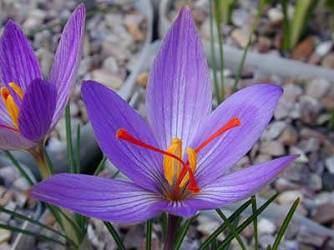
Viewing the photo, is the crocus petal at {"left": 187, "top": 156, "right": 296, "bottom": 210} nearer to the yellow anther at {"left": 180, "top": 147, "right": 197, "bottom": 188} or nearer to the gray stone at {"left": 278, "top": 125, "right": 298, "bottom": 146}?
the yellow anther at {"left": 180, "top": 147, "right": 197, "bottom": 188}

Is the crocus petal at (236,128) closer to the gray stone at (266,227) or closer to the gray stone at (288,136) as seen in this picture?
the gray stone at (266,227)

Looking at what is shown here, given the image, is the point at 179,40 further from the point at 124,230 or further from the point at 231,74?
the point at 231,74

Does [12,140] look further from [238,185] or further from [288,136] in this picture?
[288,136]

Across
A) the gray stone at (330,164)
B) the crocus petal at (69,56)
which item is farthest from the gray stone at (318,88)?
the crocus petal at (69,56)

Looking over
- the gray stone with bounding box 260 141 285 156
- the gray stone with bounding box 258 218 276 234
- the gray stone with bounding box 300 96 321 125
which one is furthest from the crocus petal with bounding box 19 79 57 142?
the gray stone with bounding box 300 96 321 125

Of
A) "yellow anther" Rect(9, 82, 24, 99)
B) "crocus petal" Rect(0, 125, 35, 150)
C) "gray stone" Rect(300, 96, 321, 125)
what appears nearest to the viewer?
"crocus petal" Rect(0, 125, 35, 150)
